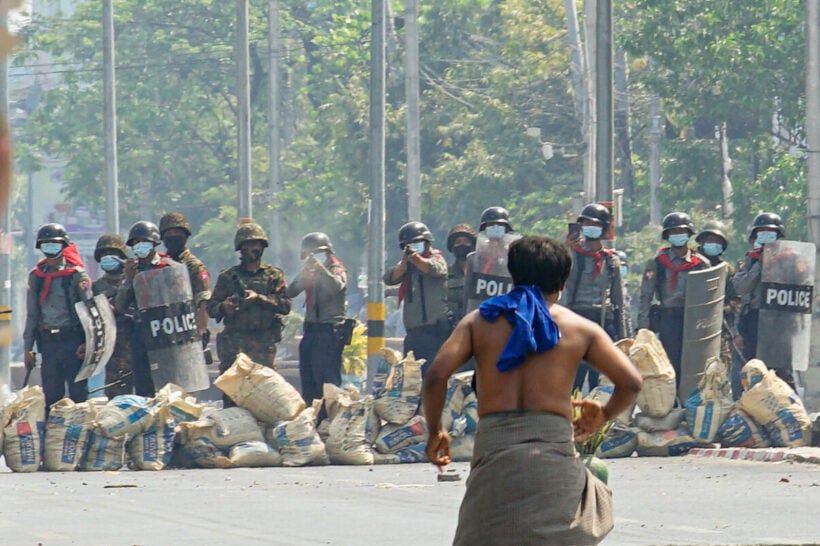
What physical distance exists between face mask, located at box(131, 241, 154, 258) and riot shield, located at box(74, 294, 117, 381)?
421 mm

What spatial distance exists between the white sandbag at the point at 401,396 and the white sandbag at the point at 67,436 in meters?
2.08

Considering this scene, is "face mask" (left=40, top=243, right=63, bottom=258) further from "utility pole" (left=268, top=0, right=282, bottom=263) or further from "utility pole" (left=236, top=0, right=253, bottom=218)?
"utility pole" (left=268, top=0, right=282, bottom=263)

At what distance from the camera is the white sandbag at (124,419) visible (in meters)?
13.6

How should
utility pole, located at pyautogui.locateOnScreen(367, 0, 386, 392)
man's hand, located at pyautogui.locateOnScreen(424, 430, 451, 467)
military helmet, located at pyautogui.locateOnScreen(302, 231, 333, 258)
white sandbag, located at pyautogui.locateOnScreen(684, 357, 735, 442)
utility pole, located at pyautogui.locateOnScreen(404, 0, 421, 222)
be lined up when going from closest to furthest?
1. man's hand, located at pyautogui.locateOnScreen(424, 430, 451, 467)
2. white sandbag, located at pyautogui.locateOnScreen(684, 357, 735, 442)
3. military helmet, located at pyautogui.locateOnScreen(302, 231, 333, 258)
4. utility pole, located at pyautogui.locateOnScreen(367, 0, 386, 392)
5. utility pole, located at pyautogui.locateOnScreen(404, 0, 421, 222)

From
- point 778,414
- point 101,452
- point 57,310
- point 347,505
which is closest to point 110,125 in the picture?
point 57,310

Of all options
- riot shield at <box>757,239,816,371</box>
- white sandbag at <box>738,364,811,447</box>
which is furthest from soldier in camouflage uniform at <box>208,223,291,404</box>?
riot shield at <box>757,239,816,371</box>

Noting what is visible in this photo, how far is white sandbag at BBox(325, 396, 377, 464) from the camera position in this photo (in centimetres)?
1417

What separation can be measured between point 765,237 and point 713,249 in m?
0.76

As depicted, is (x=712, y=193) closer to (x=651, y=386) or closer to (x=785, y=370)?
(x=785, y=370)

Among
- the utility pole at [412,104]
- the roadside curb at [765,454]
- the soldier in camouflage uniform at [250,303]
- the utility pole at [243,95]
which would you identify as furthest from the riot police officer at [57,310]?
the utility pole at [412,104]

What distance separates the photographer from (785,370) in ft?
54.0

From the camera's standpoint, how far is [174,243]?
1551 cm

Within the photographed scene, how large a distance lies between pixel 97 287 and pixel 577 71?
65.2 ft

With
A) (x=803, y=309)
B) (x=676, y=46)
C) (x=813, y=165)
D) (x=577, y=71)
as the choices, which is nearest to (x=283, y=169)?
(x=577, y=71)
